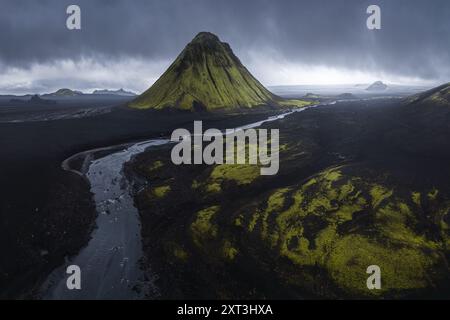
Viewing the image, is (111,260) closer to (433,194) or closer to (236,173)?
(236,173)

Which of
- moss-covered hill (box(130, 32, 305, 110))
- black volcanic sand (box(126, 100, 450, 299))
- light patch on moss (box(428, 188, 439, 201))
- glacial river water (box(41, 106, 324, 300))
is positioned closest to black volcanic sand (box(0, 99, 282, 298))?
glacial river water (box(41, 106, 324, 300))

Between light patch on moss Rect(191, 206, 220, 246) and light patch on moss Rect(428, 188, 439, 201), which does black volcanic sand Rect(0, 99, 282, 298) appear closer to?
light patch on moss Rect(191, 206, 220, 246)

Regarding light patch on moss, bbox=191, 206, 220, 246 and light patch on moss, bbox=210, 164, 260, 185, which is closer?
light patch on moss, bbox=191, 206, 220, 246

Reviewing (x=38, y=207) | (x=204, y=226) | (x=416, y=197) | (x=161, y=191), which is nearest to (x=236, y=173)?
(x=161, y=191)
